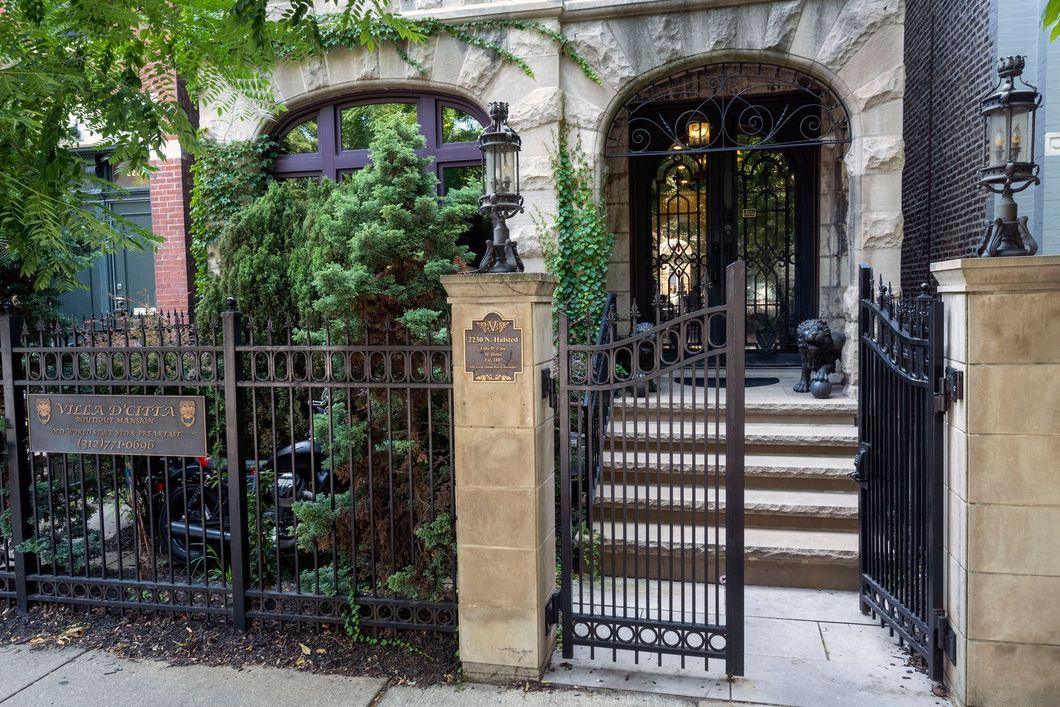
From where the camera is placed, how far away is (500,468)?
3.93 m

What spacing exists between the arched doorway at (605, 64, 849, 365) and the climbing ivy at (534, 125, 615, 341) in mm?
1382

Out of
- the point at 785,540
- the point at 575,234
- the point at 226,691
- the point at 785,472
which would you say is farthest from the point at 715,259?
the point at 226,691

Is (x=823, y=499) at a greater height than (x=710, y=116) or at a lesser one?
lesser

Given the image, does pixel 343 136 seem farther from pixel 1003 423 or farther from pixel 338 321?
pixel 1003 423

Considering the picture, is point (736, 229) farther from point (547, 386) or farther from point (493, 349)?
point (493, 349)

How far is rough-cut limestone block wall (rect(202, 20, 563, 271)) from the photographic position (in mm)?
7270

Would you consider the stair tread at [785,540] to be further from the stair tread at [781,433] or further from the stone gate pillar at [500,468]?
the stone gate pillar at [500,468]

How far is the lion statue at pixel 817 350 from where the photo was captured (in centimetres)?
670

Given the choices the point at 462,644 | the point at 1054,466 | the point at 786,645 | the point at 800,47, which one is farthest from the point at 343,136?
the point at 1054,466

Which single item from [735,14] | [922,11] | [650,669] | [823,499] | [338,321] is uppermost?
[922,11]

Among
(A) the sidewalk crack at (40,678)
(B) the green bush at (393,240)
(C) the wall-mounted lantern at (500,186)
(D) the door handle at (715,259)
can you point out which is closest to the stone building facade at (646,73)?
(D) the door handle at (715,259)

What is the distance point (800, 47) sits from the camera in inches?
Result: 276

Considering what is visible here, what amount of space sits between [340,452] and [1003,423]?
3545mm

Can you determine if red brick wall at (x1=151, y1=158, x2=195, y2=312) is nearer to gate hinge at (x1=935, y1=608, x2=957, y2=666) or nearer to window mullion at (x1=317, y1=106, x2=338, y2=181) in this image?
window mullion at (x1=317, y1=106, x2=338, y2=181)
